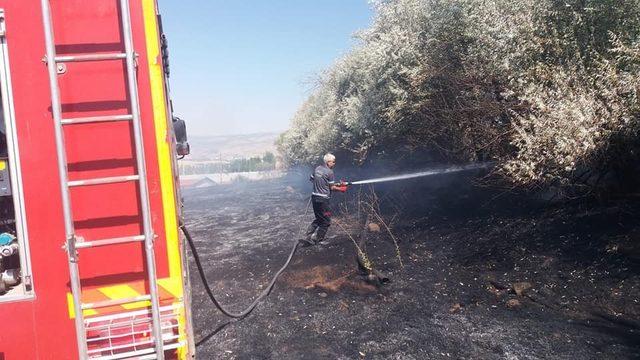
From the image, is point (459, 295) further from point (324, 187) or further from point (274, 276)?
point (324, 187)

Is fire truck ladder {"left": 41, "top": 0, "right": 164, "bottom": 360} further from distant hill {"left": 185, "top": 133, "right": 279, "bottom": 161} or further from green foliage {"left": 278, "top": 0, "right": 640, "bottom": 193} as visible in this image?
distant hill {"left": 185, "top": 133, "right": 279, "bottom": 161}

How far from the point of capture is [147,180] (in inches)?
102

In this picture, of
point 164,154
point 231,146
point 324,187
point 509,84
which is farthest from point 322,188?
point 231,146

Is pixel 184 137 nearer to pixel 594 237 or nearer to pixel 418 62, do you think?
pixel 594 237

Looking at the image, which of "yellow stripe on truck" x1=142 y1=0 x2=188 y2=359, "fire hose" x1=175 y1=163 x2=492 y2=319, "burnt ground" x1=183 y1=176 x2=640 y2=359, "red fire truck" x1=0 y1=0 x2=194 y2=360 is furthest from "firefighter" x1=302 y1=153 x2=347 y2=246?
"red fire truck" x1=0 y1=0 x2=194 y2=360

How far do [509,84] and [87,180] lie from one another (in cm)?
830

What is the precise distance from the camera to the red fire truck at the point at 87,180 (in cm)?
244

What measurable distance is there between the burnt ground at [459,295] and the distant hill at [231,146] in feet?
419

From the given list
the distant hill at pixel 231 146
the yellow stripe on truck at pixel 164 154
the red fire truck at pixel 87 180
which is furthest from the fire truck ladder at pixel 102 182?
the distant hill at pixel 231 146

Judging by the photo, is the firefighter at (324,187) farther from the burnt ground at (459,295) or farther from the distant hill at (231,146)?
the distant hill at (231,146)

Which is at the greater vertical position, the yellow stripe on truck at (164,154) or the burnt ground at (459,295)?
the yellow stripe on truck at (164,154)

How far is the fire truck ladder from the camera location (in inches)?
92.2

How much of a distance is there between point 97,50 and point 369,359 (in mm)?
4039

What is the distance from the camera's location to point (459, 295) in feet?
20.6
